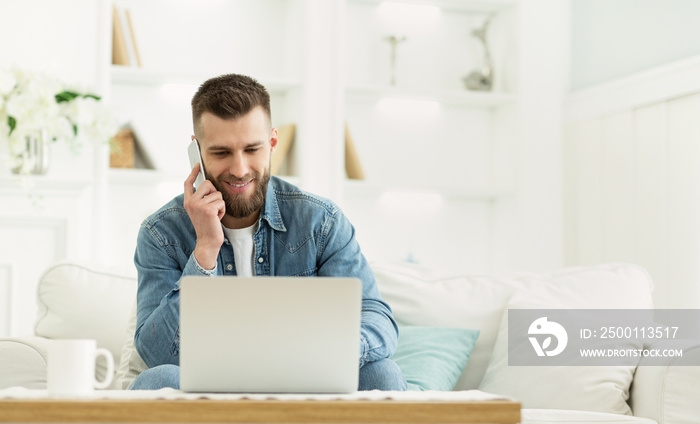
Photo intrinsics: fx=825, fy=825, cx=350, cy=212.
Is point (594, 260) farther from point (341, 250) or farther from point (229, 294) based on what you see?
point (229, 294)

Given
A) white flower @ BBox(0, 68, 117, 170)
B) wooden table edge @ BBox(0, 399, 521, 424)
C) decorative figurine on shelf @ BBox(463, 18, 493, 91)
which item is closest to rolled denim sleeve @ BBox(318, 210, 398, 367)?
wooden table edge @ BBox(0, 399, 521, 424)

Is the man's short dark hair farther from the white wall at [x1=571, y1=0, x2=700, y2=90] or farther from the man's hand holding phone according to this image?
the white wall at [x1=571, y1=0, x2=700, y2=90]

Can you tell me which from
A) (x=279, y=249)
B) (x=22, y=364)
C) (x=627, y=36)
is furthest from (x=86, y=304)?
(x=627, y=36)

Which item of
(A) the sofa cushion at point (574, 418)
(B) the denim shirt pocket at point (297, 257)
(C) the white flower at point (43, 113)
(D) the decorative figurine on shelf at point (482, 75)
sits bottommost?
(A) the sofa cushion at point (574, 418)

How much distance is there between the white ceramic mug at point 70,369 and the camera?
1.15 metres

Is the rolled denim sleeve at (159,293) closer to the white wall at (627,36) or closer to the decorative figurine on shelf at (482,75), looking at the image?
the white wall at (627,36)

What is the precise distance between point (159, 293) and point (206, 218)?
21 cm

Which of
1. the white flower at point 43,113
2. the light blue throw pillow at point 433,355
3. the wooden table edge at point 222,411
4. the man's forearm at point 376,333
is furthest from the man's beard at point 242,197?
the white flower at point 43,113

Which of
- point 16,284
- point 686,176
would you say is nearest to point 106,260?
point 16,284

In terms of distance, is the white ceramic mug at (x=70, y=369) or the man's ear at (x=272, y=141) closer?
the white ceramic mug at (x=70, y=369)

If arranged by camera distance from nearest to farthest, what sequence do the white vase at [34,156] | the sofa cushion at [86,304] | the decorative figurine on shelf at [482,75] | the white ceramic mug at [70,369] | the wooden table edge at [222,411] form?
the wooden table edge at [222,411], the white ceramic mug at [70,369], the sofa cushion at [86,304], the white vase at [34,156], the decorative figurine on shelf at [482,75]

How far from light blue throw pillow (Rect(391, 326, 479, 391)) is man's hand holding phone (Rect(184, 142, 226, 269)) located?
707 mm

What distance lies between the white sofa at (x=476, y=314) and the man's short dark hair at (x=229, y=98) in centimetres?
65

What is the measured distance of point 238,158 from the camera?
6.27ft
